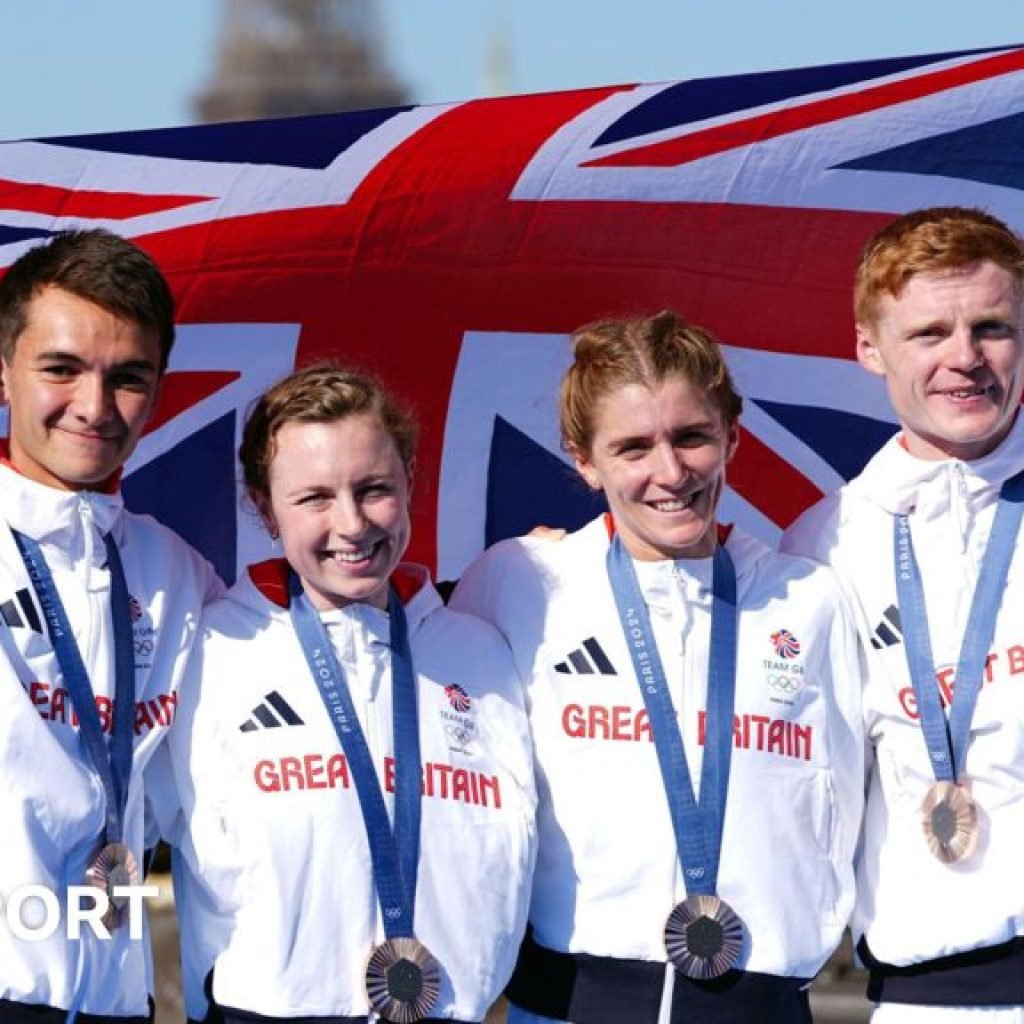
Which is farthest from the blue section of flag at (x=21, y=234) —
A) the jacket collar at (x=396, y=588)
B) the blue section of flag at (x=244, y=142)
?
the jacket collar at (x=396, y=588)

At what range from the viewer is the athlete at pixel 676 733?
5.21m

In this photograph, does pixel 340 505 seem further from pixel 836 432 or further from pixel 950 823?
pixel 836 432

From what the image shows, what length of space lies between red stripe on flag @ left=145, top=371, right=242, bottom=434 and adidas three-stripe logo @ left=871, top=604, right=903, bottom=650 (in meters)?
2.38

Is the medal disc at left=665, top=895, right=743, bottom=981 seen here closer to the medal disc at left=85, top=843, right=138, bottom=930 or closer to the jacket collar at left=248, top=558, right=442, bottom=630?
the jacket collar at left=248, top=558, right=442, bottom=630

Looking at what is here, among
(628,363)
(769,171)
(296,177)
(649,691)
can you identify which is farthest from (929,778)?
(296,177)

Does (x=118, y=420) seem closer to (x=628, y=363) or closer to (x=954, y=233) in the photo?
(x=628, y=363)

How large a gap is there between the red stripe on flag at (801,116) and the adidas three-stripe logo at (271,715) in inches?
102

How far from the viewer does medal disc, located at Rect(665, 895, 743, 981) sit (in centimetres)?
514

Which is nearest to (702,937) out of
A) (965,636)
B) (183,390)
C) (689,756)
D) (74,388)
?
(689,756)

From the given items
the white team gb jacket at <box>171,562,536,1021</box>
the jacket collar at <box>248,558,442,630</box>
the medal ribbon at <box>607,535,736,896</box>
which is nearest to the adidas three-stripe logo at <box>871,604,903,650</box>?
the medal ribbon at <box>607,535,736,896</box>

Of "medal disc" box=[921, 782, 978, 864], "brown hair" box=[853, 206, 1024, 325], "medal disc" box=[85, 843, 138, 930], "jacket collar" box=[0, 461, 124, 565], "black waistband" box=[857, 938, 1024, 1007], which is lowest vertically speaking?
"black waistband" box=[857, 938, 1024, 1007]

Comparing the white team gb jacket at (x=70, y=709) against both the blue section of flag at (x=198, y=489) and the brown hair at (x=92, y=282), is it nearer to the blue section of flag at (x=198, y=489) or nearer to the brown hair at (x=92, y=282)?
the brown hair at (x=92, y=282)

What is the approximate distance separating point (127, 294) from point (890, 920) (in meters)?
2.28

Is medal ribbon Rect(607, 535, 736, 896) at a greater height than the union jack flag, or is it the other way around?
the union jack flag
